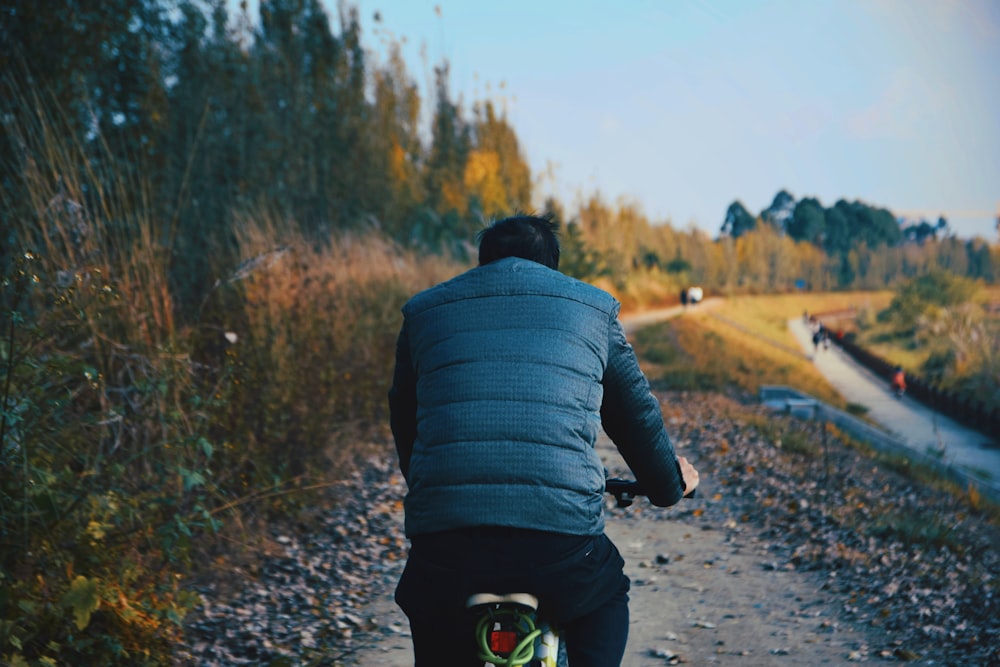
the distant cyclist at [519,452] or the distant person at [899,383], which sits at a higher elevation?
the distant cyclist at [519,452]

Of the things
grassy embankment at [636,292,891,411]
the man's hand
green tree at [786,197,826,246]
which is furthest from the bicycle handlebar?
green tree at [786,197,826,246]

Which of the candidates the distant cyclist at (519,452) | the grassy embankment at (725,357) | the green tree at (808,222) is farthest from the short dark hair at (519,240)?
the green tree at (808,222)

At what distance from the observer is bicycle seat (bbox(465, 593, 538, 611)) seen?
7.07 ft

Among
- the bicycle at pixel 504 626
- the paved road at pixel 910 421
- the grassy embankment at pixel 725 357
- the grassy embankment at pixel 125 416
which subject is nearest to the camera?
the bicycle at pixel 504 626

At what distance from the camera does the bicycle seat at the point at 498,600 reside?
2.15m

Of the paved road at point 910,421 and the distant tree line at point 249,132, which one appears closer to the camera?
the distant tree line at point 249,132

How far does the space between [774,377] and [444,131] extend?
15.5m

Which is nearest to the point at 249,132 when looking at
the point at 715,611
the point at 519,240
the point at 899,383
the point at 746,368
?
the point at 715,611

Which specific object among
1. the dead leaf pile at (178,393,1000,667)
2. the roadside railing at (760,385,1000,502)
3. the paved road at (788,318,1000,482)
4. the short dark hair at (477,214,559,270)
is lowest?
the paved road at (788,318,1000,482)

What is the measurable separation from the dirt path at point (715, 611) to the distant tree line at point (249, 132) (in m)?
3.17

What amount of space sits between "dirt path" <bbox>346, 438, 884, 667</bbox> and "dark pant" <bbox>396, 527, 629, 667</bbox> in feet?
10.8

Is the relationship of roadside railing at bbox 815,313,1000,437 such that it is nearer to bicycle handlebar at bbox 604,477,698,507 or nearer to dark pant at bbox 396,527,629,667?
bicycle handlebar at bbox 604,477,698,507

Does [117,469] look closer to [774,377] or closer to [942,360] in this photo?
[774,377]

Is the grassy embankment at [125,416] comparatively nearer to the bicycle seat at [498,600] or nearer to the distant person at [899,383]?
A: the bicycle seat at [498,600]
